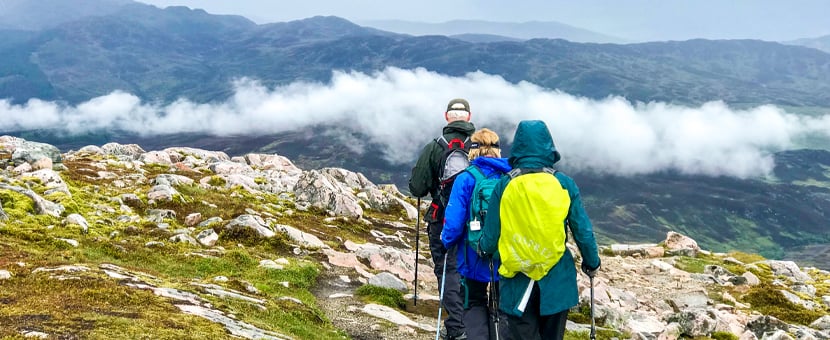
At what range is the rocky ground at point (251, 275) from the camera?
12.3 metres

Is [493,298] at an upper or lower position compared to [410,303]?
upper

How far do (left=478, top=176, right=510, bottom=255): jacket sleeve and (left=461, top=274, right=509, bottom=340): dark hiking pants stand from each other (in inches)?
79.8

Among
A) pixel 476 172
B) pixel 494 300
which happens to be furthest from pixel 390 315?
pixel 476 172

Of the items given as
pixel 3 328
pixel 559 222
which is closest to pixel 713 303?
pixel 559 222

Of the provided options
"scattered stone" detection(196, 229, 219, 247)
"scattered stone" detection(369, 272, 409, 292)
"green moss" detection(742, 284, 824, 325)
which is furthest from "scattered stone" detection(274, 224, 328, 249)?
"green moss" detection(742, 284, 824, 325)

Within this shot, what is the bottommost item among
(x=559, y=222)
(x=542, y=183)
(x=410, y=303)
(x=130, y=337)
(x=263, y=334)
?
(x=410, y=303)

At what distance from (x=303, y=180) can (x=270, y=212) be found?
A: 35.2 ft

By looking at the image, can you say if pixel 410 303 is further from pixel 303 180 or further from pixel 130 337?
pixel 303 180

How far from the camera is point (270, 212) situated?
39281mm

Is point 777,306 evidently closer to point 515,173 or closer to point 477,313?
point 477,313

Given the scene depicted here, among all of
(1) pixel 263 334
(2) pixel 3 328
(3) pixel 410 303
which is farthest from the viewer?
(3) pixel 410 303

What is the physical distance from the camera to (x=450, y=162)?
13.1 m

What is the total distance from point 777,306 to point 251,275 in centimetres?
3045

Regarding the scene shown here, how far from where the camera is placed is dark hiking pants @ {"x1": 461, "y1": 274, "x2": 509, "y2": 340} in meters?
11.5
